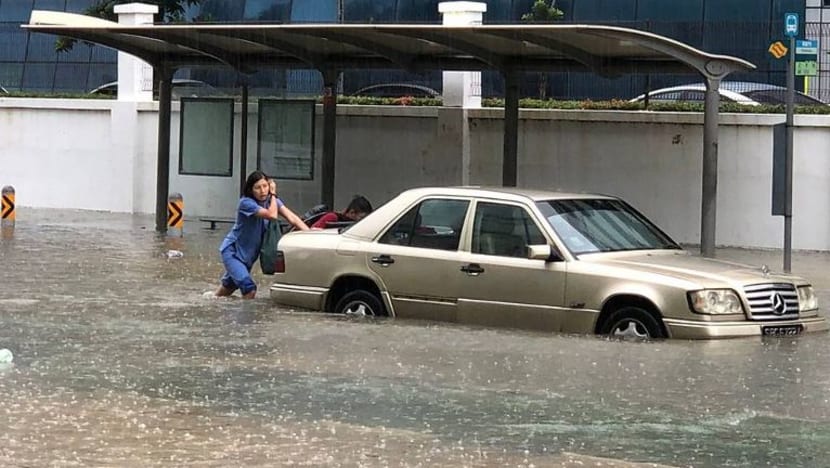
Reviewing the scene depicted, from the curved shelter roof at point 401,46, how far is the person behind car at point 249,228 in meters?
4.12

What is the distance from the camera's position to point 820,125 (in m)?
21.3

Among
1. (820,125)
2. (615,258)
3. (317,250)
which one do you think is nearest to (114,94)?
(820,125)

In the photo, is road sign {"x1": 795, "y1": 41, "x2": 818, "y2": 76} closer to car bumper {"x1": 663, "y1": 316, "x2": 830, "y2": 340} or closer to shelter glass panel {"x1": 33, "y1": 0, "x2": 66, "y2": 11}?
car bumper {"x1": 663, "y1": 316, "x2": 830, "y2": 340}

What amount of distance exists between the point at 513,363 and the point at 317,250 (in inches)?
120

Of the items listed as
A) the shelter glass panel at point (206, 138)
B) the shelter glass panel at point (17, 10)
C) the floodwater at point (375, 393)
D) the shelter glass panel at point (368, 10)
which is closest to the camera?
the floodwater at point (375, 393)

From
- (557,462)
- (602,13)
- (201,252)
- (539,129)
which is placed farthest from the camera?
(602,13)

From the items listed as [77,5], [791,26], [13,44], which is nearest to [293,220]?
[791,26]

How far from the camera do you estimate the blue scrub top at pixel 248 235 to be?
14.9 metres

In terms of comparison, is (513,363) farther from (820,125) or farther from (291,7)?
(291,7)

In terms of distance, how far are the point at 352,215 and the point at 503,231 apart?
3282mm

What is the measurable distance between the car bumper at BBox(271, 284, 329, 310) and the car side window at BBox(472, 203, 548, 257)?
1.64 meters

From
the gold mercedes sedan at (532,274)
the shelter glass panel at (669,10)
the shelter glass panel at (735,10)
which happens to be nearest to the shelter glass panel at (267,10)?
the shelter glass panel at (669,10)

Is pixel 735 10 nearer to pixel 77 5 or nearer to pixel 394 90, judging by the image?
pixel 394 90

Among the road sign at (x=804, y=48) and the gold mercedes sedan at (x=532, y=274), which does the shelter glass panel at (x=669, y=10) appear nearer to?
the road sign at (x=804, y=48)
